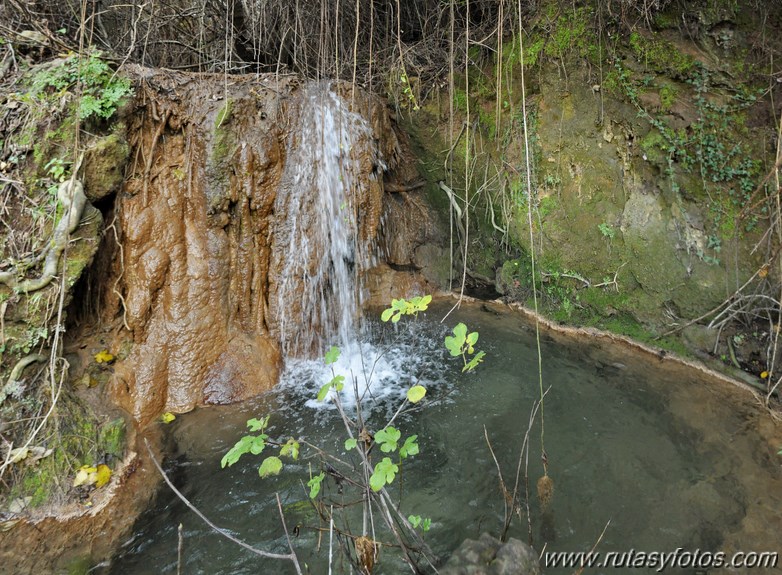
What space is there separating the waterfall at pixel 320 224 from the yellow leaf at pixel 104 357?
1454 mm

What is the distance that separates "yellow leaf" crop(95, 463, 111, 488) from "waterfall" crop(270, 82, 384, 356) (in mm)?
1761

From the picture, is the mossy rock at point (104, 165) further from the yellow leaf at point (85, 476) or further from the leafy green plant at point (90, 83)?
the yellow leaf at point (85, 476)

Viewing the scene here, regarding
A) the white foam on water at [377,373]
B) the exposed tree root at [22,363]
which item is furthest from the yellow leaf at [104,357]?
the white foam on water at [377,373]

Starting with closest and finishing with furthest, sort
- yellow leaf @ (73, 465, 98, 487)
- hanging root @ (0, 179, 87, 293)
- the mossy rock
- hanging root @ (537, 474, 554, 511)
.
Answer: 1. hanging root @ (537, 474, 554, 511)
2. yellow leaf @ (73, 465, 98, 487)
3. hanging root @ (0, 179, 87, 293)
4. the mossy rock

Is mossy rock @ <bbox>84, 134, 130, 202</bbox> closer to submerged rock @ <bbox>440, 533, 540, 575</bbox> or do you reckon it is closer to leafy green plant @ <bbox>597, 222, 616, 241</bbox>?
submerged rock @ <bbox>440, 533, 540, 575</bbox>

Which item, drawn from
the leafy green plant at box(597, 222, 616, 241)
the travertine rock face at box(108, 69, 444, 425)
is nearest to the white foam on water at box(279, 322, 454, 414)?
the travertine rock face at box(108, 69, 444, 425)

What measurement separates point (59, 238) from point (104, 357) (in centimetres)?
104

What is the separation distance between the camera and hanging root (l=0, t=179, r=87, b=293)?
2.95 meters

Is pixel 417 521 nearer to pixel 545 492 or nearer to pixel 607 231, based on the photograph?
pixel 545 492

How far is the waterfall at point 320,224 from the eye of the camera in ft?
14.6

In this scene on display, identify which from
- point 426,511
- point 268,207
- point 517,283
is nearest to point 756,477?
point 426,511

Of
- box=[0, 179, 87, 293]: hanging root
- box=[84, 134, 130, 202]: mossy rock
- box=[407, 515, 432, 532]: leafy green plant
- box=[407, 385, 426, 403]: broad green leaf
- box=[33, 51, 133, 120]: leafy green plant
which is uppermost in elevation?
box=[33, 51, 133, 120]: leafy green plant

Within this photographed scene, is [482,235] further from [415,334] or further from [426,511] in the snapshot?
[426,511]

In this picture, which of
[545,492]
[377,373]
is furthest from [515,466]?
[377,373]
